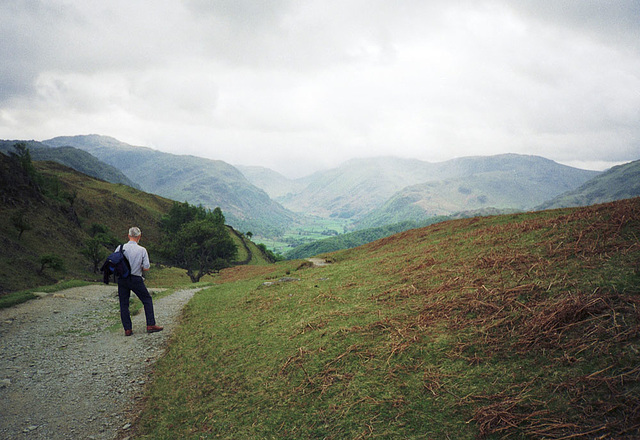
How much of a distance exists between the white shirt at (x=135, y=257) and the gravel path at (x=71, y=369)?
2665mm

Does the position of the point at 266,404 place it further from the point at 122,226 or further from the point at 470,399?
the point at 122,226

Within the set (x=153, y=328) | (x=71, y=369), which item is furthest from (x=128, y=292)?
(x=71, y=369)

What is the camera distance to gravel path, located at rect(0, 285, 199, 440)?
6559mm

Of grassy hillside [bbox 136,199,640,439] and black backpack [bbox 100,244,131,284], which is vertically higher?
black backpack [bbox 100,244,131,284]

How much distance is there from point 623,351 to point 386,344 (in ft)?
12.9

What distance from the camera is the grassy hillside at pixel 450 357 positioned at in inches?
173

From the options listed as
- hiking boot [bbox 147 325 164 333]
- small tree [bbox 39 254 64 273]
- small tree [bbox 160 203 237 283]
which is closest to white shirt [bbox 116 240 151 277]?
hiking boot [bbox 147 325 164 333]

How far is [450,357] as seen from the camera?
5.86m

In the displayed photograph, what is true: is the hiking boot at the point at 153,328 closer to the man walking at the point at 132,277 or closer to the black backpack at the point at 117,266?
the man walking at the point at 132,277

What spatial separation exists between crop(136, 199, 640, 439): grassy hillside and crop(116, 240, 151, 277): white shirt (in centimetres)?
319

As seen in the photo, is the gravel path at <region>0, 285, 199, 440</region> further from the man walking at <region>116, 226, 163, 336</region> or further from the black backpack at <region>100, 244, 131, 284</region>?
the black backpack at <region>100, 244, 131, 284</region>

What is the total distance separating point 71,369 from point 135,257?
3725 millimetres

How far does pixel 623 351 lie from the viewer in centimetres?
455

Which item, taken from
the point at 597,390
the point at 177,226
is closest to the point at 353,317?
the point at 597,390
